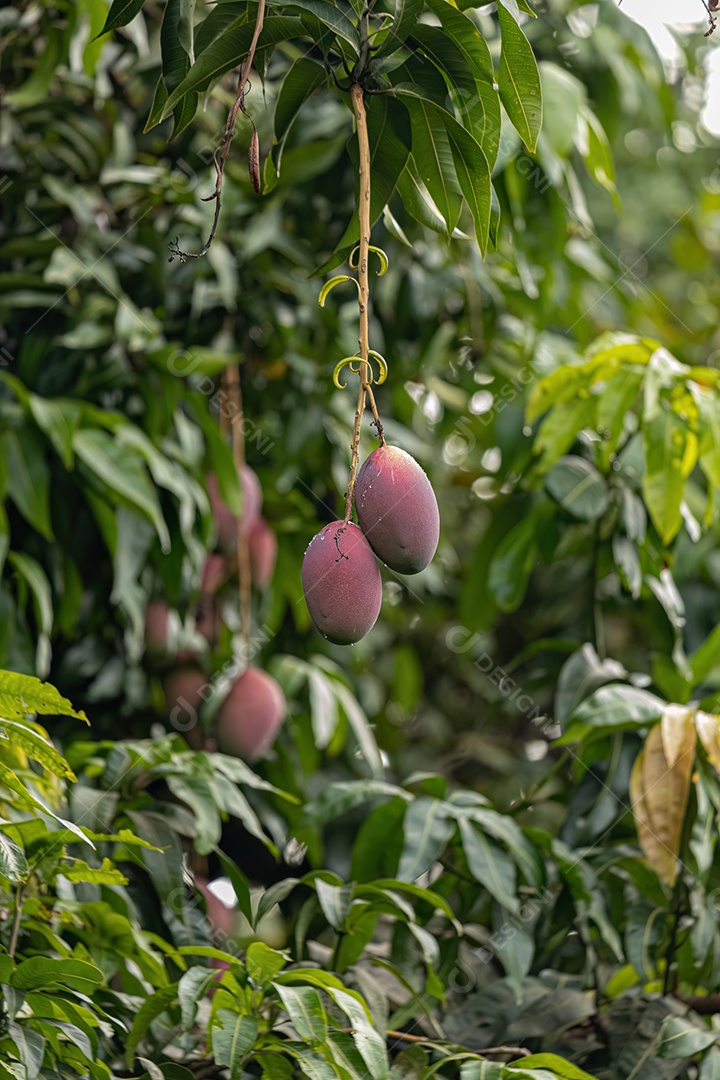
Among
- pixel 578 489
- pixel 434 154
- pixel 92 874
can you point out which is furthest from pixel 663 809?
pixel 434 154

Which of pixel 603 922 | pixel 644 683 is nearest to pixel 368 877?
pixel 603 922

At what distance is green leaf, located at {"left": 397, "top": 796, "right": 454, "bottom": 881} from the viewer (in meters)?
1.01

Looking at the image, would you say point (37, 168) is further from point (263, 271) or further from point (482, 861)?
point (482, 861)

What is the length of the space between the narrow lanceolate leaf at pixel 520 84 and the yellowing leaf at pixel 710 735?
23.2 inches

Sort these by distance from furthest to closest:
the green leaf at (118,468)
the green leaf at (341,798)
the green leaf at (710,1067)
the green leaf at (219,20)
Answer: the green leaf at (118,468)
the green leaf at (341,798)
the green leaf at (710,1067)
the green leaf at (219,20)

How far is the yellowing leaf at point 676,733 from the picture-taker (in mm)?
1046

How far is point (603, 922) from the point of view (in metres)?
1.10

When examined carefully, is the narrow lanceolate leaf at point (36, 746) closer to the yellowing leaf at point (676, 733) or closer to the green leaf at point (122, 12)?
the green leaf at point (122, 12)

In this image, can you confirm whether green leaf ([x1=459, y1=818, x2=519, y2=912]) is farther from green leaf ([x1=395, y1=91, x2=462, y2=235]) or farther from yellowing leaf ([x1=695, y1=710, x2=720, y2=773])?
green leaf ([x1=395, y1=91, x2=462, y2=235])

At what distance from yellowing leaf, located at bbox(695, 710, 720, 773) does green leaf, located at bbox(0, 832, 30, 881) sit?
62 centimetres

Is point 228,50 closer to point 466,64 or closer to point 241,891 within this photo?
point 466,64

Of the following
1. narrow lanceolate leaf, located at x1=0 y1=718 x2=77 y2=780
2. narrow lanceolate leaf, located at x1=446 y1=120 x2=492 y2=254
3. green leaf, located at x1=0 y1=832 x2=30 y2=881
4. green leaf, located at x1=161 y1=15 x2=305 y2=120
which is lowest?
green leaf, located at x1=0 y1=832 x2=30 y2=881

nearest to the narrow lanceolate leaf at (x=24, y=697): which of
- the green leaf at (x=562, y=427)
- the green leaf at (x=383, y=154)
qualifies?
the green leaf at (x=383, y=154)

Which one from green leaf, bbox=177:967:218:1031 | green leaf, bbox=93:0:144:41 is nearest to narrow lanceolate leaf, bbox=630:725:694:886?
green leaf, bbox=177:967:218:1031
